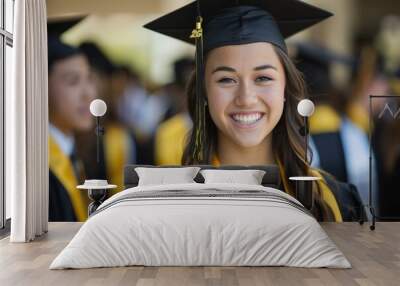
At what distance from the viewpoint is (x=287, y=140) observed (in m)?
7.80

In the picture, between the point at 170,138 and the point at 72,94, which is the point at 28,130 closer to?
the point at 72,94

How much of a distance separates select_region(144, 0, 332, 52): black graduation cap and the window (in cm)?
207

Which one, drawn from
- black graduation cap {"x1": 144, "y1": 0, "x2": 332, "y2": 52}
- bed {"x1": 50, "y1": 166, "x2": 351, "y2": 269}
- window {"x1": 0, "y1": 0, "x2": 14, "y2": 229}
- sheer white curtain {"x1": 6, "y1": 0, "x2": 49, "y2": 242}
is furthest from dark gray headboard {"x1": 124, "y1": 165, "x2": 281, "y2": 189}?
bed {"x1": 50, "y1": 166, "x2": 351, "y2": 269}

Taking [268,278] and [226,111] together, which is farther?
[226,111]

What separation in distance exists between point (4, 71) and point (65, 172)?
61.9 inches

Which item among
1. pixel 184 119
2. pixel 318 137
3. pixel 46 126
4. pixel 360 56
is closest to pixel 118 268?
pixel 46 126

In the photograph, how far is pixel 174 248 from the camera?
15.6 ft

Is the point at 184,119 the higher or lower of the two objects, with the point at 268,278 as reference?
higher

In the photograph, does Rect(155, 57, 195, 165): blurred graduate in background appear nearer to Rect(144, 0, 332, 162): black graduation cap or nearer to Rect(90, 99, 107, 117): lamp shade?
Rect(144, 0, 332, 162): black graduation cap

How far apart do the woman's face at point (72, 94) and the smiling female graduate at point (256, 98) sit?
136 centimetres

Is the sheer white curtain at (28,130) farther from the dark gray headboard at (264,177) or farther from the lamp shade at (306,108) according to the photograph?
the lamp shade at (306,108)

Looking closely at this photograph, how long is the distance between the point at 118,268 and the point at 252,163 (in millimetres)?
3468

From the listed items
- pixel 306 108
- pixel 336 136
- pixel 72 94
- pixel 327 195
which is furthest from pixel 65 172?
pixel 336 136

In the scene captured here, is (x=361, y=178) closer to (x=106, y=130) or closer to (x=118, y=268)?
(x=106, y=130)
